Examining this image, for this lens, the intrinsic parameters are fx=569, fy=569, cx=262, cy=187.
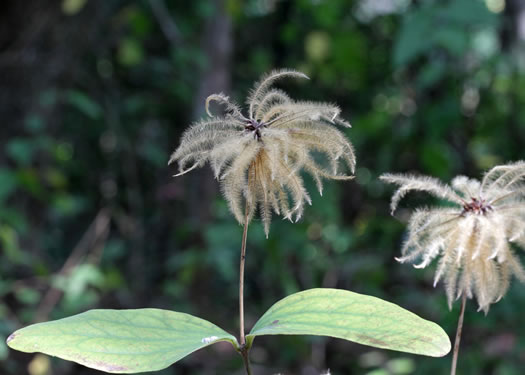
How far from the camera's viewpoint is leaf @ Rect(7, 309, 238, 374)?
0.48m

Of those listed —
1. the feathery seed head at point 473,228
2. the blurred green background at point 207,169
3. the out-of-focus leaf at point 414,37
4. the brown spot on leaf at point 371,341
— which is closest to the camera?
the brown spot on leaf at point 371,341

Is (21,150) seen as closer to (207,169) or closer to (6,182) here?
(6,182)

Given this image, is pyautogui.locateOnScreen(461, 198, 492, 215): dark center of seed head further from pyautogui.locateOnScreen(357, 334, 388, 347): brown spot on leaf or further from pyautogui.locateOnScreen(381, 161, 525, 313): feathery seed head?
pyautogui.locateOnScreen(357, 334, 388, 347): brown spot on leaf

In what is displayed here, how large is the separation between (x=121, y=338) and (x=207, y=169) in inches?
72.9

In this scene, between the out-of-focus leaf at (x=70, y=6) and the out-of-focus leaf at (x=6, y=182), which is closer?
the out-of-focus leaf at (x=6, y=182)

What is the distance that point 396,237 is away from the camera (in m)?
2.44

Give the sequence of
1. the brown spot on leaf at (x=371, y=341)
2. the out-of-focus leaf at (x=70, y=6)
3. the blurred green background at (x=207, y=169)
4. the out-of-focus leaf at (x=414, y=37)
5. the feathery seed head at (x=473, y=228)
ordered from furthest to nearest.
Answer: the out-of-focus leaf at (x=70, y=6)
the blurred green background at (x=207, y=169)
the out-of-focus leaf at (x=414, y=37)
the feathery seed head at (x=473, y=228)
the brown spot on leaf at (x=371, y=341)

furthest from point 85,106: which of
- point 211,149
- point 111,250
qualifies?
point 211,149

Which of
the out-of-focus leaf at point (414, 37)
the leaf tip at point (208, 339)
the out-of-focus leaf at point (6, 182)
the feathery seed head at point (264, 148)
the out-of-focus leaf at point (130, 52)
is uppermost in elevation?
the out-of-focus leaf at point (130, 52)

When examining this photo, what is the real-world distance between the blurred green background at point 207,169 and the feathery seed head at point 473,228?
1.34 meters

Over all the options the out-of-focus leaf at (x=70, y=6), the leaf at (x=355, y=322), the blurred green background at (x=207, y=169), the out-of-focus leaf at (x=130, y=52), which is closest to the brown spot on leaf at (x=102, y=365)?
the leaf at (x=355, y=322)

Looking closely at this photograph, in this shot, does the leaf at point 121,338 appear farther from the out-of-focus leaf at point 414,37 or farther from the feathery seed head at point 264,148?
the out-of-focus leaf at point 414,37

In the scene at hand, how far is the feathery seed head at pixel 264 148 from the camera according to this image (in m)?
0.53

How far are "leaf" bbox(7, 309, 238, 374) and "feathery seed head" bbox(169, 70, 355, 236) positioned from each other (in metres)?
0.12
